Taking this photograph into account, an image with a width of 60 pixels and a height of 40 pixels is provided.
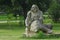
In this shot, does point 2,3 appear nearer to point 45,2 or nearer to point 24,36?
point 45,2

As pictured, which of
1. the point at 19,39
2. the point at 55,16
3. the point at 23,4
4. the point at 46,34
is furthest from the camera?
the point at 55,16

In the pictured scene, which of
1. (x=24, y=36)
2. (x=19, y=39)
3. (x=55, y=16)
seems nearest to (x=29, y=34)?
(x=24, y=36)

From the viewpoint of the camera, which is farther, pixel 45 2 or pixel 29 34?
pixel 45 2

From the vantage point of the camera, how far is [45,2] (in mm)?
31953

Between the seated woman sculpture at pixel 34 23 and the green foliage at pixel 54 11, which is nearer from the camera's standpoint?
the seated woman sculpture at pixel 34 23

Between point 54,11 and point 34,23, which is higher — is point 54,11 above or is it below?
below

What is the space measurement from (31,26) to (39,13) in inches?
38.3

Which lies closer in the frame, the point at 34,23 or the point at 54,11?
the point at 34,23

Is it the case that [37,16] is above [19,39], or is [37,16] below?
above

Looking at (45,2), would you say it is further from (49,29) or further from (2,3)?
(49,29)

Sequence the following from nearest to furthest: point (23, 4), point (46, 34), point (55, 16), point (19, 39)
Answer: point (19, 39) → point (46, 34) → point (23, 4) → point (55, 16)

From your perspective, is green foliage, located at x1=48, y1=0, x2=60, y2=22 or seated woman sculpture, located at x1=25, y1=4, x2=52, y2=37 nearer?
seated woman sculpture, located at x1=25, y1=4, x2=52, y2=37

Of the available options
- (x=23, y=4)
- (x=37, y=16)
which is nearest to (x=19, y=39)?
(x=37, y=16)

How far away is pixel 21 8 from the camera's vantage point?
3145 cm
